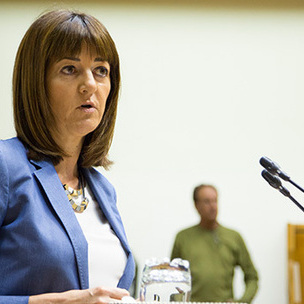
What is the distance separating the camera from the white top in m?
1.37

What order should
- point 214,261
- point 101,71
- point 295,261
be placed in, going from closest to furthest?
point 101,71 → point 214,261 → point 295,261

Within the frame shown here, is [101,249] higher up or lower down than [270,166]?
lower down

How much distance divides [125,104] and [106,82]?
4.41 meters

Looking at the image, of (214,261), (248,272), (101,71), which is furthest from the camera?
(248,272)

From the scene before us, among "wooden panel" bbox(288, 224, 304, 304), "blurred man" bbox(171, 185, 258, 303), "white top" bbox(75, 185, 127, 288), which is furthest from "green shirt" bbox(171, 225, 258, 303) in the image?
"white top" bbox(75, 185, 127, 288)

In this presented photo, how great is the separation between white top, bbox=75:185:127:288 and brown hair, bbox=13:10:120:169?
0.55 ft

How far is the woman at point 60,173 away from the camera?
1.24m

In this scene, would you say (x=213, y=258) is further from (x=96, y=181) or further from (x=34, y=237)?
(x=34, y=237)

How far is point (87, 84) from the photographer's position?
1.42m

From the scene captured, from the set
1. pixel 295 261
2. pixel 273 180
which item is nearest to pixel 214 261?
pixel 295 261

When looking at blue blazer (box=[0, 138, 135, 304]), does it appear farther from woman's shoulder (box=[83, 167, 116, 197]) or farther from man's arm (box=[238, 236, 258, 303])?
man's arm (box=[238, 236, 258, 303])

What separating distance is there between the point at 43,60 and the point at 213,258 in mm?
3462

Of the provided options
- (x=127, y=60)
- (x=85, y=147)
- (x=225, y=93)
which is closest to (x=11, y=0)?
(x=127, y=60)

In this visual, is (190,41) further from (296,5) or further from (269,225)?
(269,225)
